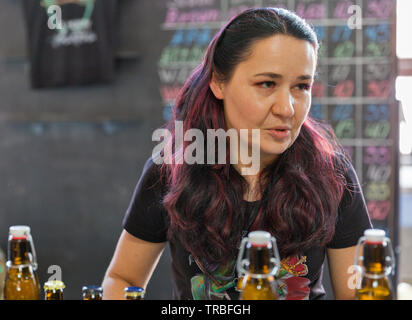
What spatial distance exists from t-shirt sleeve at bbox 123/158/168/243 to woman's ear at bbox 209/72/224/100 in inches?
9.2

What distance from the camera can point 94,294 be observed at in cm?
78

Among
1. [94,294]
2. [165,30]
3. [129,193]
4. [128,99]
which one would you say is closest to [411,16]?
[165,30]


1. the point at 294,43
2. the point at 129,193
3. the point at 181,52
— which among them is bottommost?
the point at 129,193

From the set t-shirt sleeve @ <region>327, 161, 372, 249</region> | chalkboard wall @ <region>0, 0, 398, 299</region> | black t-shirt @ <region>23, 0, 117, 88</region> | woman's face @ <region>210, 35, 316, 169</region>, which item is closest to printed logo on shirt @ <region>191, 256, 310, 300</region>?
t-shirt sleeve @ <region>327, 161, 372, 249</region>

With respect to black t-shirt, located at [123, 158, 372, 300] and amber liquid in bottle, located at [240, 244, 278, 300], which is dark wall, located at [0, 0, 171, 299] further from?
amber liquid in bottle, located at [240, 244, 278, 300]

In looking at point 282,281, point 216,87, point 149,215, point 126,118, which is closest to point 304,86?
point 216,87

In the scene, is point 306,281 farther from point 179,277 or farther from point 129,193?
point 129,193

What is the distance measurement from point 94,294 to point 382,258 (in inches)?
15.9

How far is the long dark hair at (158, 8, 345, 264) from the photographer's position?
42.5 inches

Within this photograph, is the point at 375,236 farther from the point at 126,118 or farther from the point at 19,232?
the point at 126,118

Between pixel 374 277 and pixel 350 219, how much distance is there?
47 centimetres

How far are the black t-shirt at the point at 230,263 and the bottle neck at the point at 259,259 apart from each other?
1.06ft

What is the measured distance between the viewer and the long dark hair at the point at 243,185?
1080mm

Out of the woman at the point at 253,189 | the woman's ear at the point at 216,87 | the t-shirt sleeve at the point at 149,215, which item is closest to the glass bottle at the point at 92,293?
the woman at the point at 253,189
